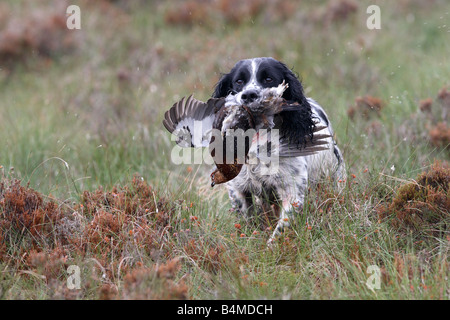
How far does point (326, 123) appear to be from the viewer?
4.64 metres

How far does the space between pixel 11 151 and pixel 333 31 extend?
18.2 feet

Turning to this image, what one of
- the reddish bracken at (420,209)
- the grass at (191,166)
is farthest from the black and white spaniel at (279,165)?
the reddish bracken at (420,209)

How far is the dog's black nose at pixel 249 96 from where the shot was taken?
3.78 metres

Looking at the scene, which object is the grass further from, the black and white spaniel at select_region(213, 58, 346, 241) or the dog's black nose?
the dog's black nose

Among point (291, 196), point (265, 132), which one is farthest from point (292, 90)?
point (291, 196)

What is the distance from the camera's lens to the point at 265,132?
3873 millimetres

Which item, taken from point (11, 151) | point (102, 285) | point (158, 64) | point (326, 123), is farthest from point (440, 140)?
point (158, 64)

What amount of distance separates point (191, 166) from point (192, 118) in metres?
1.71

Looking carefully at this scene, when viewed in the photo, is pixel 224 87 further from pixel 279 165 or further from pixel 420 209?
pixel 420 209

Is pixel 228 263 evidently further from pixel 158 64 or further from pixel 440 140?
pixel 158 64

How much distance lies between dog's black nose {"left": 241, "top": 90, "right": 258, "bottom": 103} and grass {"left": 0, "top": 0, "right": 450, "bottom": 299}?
29.5 inches

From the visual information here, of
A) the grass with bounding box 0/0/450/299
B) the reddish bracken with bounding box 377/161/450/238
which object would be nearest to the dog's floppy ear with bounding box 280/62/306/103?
the grass with bounding box 0/0/450/299

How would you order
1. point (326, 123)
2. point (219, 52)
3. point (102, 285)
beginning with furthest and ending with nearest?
point (219, 52), point (326, 123), point (102, 285)

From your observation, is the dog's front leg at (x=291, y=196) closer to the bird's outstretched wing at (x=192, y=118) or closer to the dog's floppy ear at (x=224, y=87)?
the bird's outstretched wing at (x=192, y=118)
